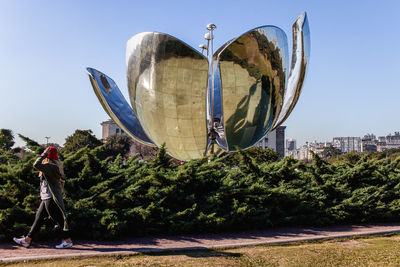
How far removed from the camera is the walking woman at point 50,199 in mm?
4070

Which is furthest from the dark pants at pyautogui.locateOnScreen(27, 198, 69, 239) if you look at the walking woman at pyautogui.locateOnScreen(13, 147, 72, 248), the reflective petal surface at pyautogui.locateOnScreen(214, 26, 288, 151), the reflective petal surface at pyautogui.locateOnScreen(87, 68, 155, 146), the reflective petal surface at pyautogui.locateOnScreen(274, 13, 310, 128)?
the reflective petal surface at pyautogui.locateOnScreen(274, 13, 310, 128)

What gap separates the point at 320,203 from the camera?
6.00 metres

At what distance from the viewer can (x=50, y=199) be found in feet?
13.5

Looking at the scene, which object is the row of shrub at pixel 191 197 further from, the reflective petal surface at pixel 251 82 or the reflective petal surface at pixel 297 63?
the reflective petal surface at pixel 297 63

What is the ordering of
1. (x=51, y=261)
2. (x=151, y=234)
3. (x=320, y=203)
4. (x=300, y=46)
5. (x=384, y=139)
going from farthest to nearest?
(x=384, y=139)
(x=300, y=46)
(x=320, y=203)
(x=151, y=234)
(x=51, y=261)

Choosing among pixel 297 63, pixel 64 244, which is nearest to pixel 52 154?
pixel 64 244

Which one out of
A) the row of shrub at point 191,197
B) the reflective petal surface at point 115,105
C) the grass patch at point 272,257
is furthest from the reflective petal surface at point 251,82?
the grass patch at point 272,257

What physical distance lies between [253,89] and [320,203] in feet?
10.5

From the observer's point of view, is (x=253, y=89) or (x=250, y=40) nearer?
(x=250, y=40)

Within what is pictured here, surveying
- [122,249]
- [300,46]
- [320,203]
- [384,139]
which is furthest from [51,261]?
[384,139]

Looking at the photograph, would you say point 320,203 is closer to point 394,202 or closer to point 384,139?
point 394,202

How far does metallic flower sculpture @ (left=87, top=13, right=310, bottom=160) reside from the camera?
7.52m

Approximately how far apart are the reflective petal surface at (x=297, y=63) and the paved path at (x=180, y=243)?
4.27 meters

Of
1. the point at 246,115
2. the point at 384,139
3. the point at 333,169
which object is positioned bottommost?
the point at 333,169
